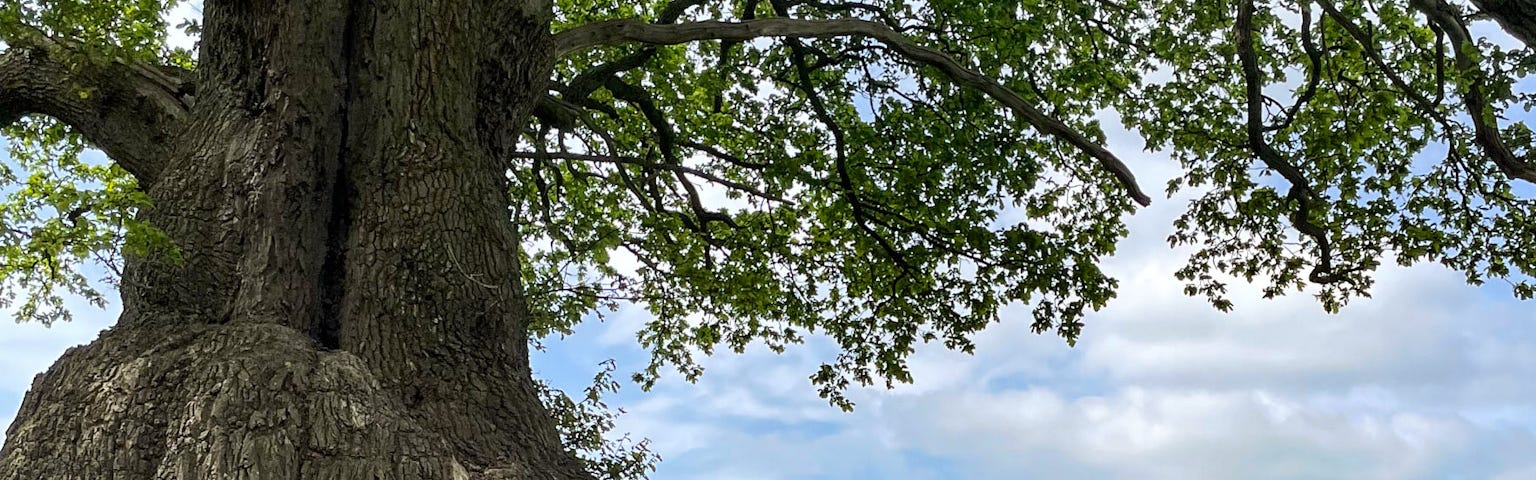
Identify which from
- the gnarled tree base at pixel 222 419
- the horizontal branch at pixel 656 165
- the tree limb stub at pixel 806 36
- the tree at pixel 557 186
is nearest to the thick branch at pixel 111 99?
the tree at pixel 557 186

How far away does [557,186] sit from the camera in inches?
550

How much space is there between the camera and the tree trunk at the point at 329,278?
558 centimetres

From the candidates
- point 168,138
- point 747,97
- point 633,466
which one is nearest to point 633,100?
point 747,97

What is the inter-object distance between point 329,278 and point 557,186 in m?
7.01

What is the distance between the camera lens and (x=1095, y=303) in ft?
36.3

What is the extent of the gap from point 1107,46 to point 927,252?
311cm

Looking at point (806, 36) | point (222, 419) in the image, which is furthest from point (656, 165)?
point (222, 419)

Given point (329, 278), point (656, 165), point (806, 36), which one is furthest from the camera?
point (656, 165)

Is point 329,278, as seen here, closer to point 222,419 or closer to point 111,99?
point 222,419

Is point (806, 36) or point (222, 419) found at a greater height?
point (806, 36)

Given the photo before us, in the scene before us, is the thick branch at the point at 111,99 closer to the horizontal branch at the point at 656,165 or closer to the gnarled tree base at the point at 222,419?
the gnarled tree base at the point at 222,419

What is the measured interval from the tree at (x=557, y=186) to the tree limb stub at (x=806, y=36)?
26 mm

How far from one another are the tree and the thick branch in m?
0.02

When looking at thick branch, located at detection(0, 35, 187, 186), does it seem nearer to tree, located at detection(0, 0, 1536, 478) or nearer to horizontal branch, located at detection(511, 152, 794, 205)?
tree, located at detection(0, 0, 1536, 478)
